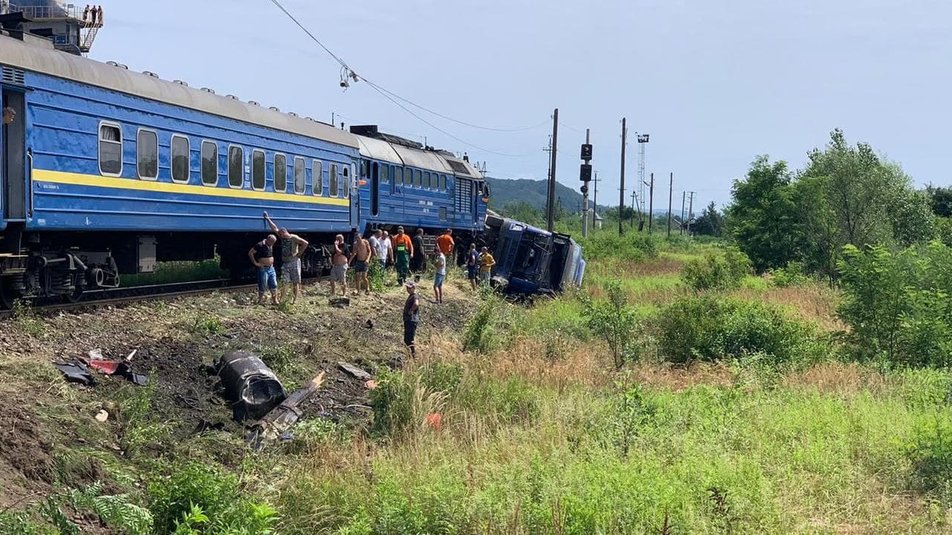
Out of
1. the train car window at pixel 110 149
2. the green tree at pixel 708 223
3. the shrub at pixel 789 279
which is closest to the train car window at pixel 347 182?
the train car window at pixel 110 149

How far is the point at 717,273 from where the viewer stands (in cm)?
2978

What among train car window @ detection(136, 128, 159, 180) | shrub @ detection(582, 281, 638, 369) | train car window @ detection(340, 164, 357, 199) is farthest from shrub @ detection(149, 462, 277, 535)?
train car window @ detection(340, 164, 357, 199)

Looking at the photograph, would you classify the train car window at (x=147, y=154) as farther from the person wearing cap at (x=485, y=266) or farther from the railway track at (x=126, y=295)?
the person wearing cap at (x=485, y=266)

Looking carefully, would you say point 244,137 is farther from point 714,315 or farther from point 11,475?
point 11,475

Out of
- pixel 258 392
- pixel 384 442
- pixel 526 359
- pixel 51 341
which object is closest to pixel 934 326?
A: pixel 526 359

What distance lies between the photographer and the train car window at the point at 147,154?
14430 millimetres

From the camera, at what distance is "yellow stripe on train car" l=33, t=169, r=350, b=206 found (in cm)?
1254

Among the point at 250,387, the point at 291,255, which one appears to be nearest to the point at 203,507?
the point at 250,387

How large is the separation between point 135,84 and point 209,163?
91.6 inches

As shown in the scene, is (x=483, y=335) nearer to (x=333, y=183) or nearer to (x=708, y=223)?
(x=333, y=183)

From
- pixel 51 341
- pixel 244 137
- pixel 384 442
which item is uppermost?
pixel 244 137

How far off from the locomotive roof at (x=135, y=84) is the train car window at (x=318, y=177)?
2.31ft

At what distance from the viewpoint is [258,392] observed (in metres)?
11.2

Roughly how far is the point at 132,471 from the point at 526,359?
21.6 feet
